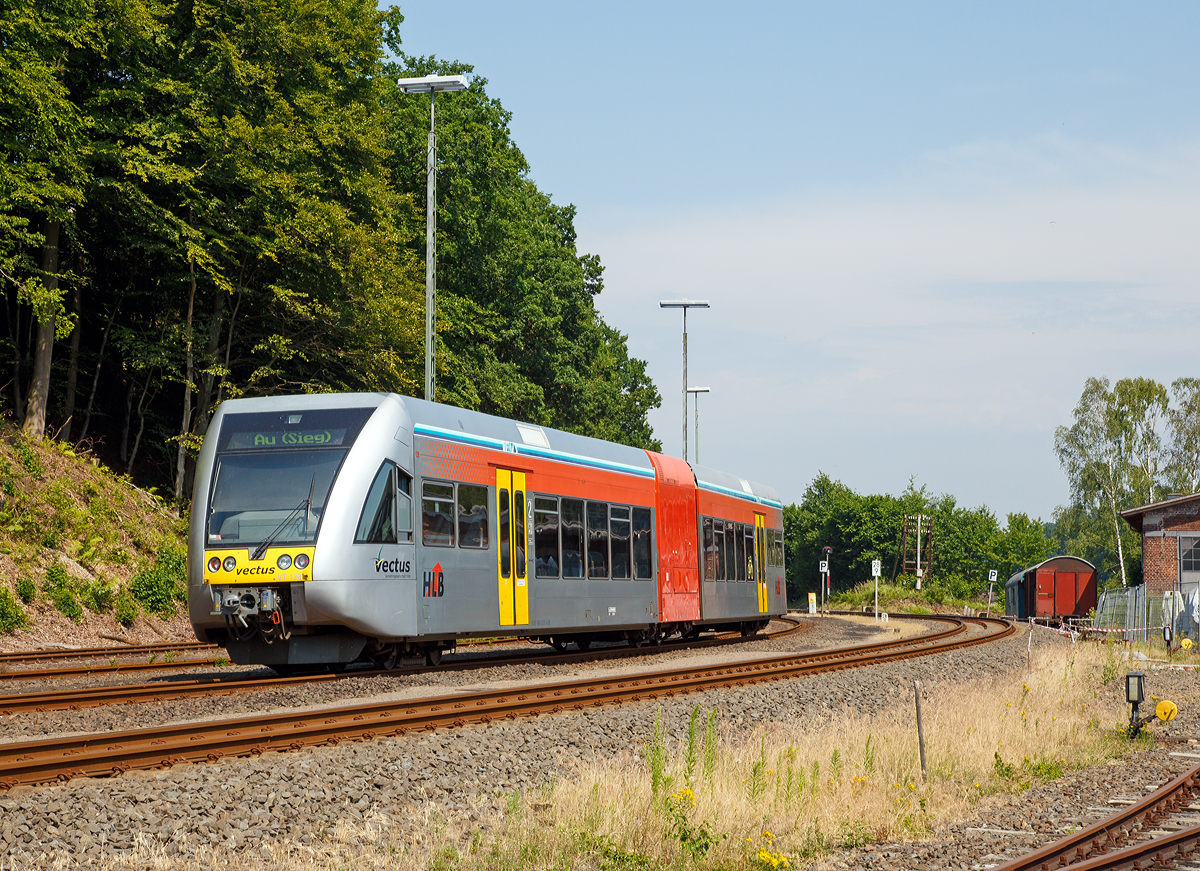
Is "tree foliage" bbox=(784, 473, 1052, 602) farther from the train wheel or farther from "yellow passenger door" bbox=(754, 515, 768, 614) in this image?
the train wheel

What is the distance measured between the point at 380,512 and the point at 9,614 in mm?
10710

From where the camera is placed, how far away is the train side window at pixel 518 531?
60.7 ft

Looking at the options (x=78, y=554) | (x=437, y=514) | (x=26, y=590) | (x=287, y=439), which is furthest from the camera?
(x=78, y=554)

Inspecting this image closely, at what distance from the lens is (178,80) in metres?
31.3

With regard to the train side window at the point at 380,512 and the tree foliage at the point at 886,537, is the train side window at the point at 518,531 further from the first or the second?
the tree foliage at the point at 886,537

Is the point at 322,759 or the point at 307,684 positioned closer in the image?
the point at 322,759

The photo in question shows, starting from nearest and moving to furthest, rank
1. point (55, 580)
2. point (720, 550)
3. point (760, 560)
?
1. point (55, 580)
2. point (720, 550)
3. point (760, 560)

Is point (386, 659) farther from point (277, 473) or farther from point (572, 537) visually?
point (572, 537)

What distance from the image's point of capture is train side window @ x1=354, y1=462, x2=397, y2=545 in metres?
15.3

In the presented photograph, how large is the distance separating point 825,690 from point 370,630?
20.2 feet

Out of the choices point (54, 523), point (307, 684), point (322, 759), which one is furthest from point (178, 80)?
point (322, 759)

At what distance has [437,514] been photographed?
1670cm

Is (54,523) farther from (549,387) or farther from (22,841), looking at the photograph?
(549,387)

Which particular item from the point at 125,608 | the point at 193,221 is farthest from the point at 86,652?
the point at 193,221
